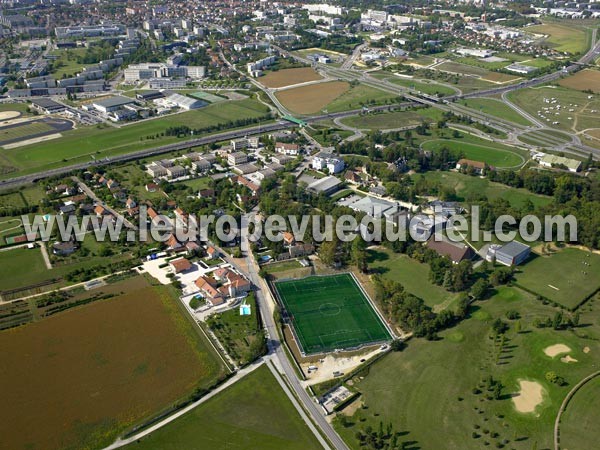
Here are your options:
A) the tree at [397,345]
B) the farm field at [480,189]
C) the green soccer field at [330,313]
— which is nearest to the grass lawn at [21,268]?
the green soccer field at [330,313]

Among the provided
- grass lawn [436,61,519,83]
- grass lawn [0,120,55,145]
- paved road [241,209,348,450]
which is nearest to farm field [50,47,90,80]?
grass lawn [0,120,55,145]

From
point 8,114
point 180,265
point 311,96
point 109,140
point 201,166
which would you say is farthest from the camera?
point 311,96

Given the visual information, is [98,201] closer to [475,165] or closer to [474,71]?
[475,165]

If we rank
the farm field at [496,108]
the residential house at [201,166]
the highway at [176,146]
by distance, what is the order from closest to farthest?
the highway at [176,146], the residential house at [201,166], the farm field at [496,108]

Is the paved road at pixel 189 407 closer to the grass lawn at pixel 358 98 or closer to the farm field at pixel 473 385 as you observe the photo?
the farm field at pixel 473 385

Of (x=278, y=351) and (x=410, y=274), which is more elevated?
(x=410, y=274)

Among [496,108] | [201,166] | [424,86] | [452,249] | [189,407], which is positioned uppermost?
[424,86]

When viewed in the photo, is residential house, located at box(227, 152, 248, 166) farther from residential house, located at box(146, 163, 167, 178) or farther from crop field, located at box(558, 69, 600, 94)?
crop field, located at box(558, 69, 600, 94)

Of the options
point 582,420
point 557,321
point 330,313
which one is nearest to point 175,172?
point 330,313

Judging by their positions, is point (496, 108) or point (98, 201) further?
point (496, 108)
